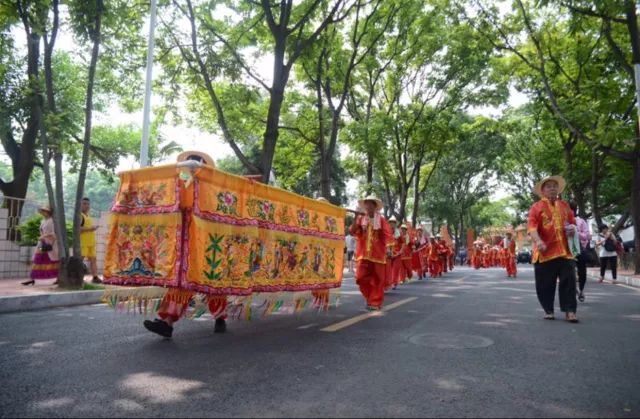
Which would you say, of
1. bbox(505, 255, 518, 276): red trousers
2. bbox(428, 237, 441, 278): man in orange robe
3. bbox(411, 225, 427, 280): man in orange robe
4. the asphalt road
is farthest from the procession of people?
bbox(505, 255, 518, 276): red trousers

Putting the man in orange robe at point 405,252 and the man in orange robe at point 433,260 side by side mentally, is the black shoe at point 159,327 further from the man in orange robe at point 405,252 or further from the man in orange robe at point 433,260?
the man in orange robe at point 433,260

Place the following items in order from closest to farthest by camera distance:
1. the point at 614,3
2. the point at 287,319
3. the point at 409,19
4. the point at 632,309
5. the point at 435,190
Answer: the point at 287,319
the point at 632,309
the point at 614,3
the point at 409,19
the point at 435,190

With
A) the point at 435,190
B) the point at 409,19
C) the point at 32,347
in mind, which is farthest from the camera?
the point at 435,190

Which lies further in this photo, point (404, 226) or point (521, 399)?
point (404, 226)

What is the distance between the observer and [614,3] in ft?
34.7

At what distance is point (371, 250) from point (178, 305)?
3723 mm

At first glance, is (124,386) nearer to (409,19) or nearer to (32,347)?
(32,347)

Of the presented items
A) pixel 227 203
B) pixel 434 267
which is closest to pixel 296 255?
pixel 227 203

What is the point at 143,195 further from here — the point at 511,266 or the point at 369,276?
the point at 511,266

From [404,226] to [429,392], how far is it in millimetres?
11250

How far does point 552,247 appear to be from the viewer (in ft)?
22.2

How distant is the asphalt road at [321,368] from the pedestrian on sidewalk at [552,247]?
431 mm

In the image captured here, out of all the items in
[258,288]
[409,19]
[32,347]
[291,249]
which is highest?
[409,19]

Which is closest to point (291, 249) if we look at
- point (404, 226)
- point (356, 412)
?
point (356, 412)
